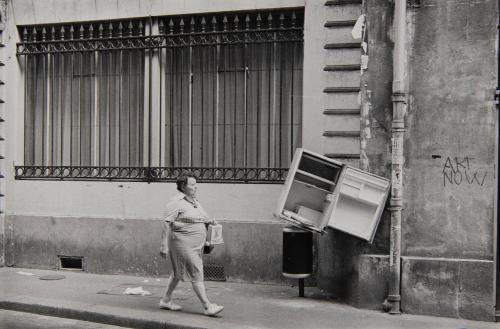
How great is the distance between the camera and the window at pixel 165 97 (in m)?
10.4

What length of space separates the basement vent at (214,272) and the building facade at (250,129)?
23 mm

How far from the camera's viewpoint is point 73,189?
36.6ft

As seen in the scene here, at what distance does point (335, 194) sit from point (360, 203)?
36cm

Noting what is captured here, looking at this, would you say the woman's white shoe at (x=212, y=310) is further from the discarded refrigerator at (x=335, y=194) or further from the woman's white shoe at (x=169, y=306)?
the discarded refrigerator at (x=335, y=194)

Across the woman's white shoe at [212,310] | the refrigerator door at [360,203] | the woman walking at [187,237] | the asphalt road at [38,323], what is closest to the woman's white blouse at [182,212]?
the woman walking at [187,237]

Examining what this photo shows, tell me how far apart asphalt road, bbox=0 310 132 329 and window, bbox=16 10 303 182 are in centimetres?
315

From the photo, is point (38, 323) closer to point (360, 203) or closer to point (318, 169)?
point (318, 169)

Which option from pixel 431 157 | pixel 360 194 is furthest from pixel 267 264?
pixel 431 157

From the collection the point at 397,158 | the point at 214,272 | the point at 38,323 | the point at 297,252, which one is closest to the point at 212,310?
the point at 297,252

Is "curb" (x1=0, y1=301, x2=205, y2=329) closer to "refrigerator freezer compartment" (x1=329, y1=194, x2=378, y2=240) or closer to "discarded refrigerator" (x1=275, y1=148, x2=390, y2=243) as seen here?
"discarded refrigerator" (x1=275, y1=148, x2=390, y2=243)

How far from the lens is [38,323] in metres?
8.05

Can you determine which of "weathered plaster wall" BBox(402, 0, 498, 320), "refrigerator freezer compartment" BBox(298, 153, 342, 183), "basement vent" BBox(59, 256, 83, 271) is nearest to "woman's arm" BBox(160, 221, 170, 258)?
"refrigerator freezer compartment" BBox(298, 153, 342, 183)

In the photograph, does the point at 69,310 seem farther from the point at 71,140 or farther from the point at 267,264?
the point at 71,140

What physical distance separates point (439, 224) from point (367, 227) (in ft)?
2.93
